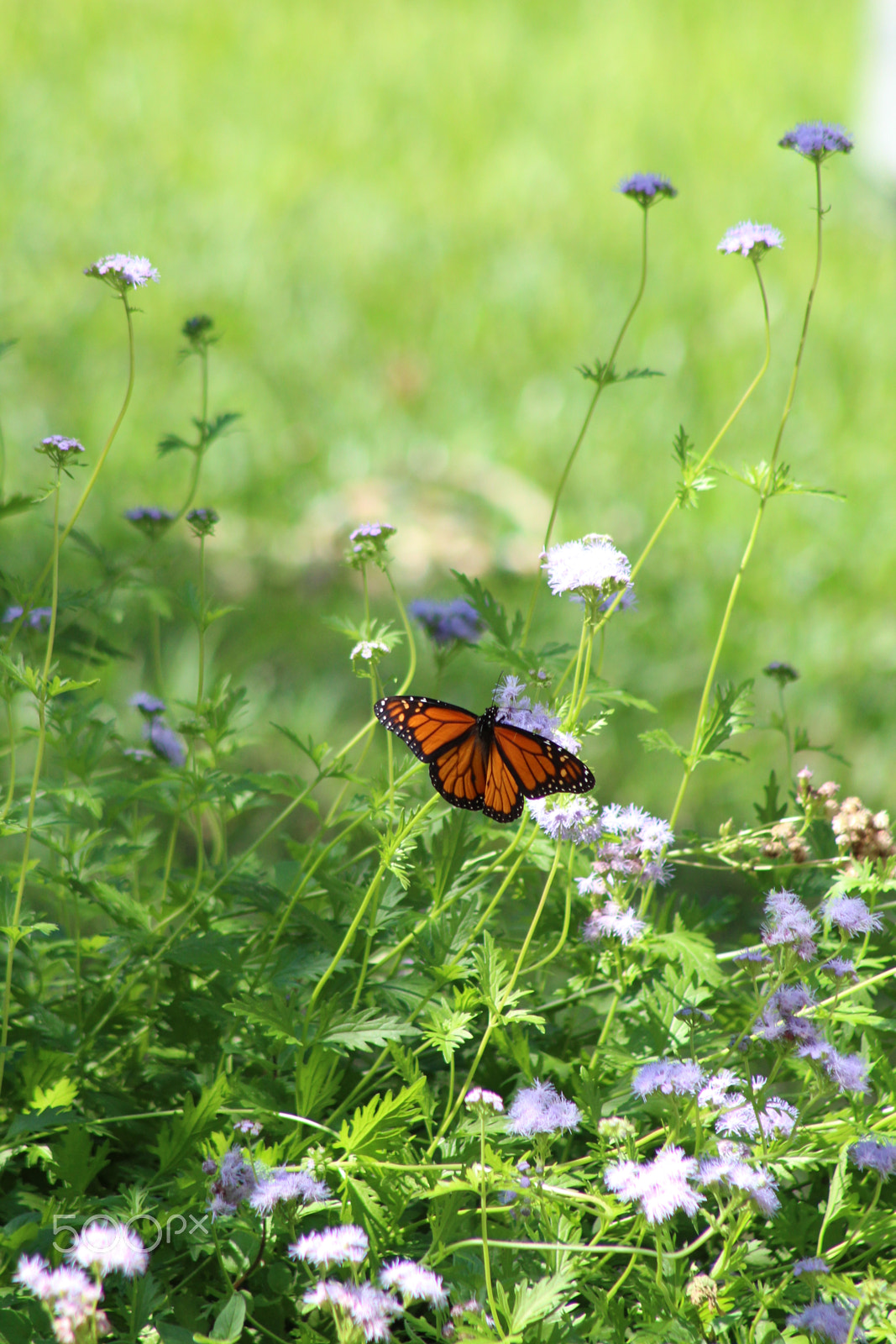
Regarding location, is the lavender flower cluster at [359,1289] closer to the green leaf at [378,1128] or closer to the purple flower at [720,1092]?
the green leaf at [378,1128]

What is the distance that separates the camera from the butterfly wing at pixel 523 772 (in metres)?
1.49

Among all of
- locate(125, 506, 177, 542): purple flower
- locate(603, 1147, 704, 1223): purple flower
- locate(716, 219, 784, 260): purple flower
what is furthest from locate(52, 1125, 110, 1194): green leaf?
locate(716, 219, 784, 260): purple flower

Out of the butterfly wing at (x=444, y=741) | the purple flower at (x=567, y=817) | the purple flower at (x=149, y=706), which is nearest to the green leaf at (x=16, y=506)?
the purple flower at (x=149, y=706)

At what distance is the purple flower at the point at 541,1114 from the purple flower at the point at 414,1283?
19 centimetres

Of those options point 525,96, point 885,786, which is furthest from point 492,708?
point 525,96

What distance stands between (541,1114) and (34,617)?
1.21m

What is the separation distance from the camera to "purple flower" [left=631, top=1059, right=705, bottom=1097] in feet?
4.68

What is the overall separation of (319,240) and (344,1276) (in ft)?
19.1

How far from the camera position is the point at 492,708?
1.70m

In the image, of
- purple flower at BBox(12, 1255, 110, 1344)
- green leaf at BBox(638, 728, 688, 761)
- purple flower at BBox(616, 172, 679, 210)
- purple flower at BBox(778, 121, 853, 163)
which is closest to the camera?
purple flower at BBox(12, 1255, 110, 1344)

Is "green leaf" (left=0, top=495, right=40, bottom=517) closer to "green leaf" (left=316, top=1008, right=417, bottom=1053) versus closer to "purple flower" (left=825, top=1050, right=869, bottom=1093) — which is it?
"green leaf" (left=316, top=1008, right=417, bottom=1053)

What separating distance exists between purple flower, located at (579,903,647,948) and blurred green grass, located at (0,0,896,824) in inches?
54.5

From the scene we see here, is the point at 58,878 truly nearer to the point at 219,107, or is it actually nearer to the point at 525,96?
the point at 219,107

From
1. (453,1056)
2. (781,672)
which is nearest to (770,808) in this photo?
(781,672)
